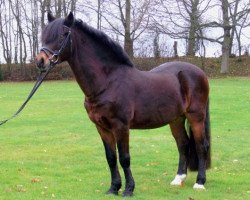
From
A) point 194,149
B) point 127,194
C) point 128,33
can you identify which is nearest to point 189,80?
point 194,149

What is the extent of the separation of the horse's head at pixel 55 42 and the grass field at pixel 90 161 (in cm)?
200

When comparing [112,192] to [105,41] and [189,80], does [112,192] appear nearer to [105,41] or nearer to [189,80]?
[189,80]

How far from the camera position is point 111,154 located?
21.3 ft

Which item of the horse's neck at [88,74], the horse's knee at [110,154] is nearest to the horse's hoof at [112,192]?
the horse's knee at [110,154]

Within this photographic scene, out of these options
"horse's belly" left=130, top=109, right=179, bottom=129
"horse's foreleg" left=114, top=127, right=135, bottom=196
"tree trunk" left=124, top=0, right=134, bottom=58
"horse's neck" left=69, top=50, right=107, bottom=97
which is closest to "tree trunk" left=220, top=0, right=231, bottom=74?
"tree trunk" left=124, top=0, right=134, bottom=58

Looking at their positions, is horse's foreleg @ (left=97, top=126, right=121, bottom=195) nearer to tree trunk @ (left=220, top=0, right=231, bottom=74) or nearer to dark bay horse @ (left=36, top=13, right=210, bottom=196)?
dark bay horse @ (left=36, top=13, right=210, bottom=196)

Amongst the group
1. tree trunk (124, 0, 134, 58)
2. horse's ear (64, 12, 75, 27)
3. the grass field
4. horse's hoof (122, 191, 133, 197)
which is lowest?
the grass field

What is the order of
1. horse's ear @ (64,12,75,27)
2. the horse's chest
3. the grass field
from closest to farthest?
horse's ear @ (64,12,75,27) → the horse's chest → the grass field

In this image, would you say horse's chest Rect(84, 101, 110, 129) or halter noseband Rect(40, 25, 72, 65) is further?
horse's chest Rect(84, 101, 110, 129)

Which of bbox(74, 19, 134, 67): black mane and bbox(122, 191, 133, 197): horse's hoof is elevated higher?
bbox(74, 19, 134, 67): black mane

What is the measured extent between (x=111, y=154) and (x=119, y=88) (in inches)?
38.6

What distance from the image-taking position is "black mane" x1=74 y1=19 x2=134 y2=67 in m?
6.11

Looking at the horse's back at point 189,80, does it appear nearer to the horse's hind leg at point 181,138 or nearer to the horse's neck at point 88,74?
the horse's hind leg at point 181,138

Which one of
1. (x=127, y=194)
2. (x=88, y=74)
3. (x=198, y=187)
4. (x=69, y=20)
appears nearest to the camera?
(x=69, y=20)
